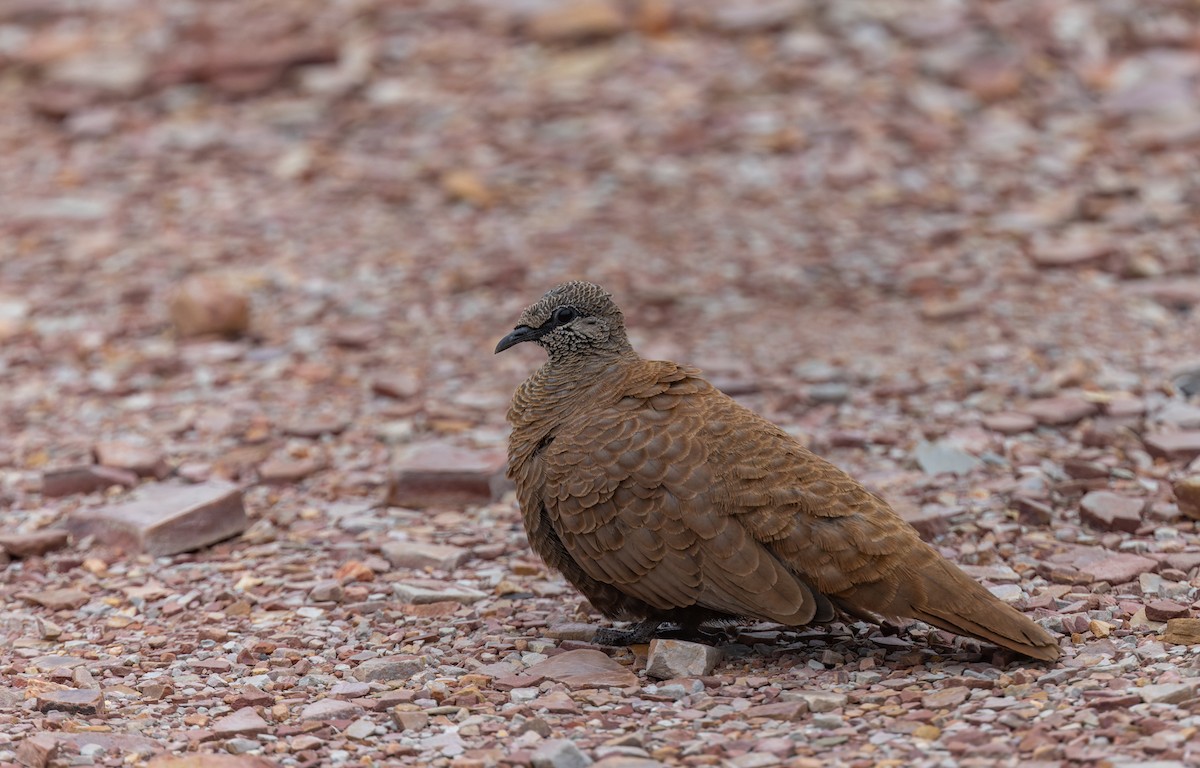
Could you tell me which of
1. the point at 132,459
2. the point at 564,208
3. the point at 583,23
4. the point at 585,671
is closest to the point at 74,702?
the point at 585,671

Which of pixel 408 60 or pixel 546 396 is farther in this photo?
pixel 408 60

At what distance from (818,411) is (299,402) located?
111 inches

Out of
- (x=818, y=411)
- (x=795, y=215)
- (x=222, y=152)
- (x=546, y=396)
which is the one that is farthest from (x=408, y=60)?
(x=546, y=396)

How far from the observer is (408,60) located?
40.3 ft

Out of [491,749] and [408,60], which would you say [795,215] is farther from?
[491,749]

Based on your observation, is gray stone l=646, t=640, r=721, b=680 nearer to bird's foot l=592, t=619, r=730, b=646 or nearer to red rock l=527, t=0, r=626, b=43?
bird's foot l=592, t=619, r=730, b=646

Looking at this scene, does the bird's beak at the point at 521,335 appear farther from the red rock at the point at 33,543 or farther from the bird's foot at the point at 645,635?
the red rock at the point at 33,543

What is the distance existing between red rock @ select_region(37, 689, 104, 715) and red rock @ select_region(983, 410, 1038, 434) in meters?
4.43

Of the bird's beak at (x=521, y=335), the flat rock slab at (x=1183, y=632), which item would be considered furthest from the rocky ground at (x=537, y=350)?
the bird's beak at (x=521, y=335)

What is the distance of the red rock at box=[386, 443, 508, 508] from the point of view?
6707mm

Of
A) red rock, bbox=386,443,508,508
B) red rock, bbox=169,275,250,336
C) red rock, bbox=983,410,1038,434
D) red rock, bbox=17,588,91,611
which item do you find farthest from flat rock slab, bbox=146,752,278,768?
red rock, bbox=169,275,250,336

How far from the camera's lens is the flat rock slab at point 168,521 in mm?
6211

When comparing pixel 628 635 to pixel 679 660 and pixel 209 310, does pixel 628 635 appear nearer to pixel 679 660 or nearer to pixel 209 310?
pixel 679 660

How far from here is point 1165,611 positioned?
4.89 meters
